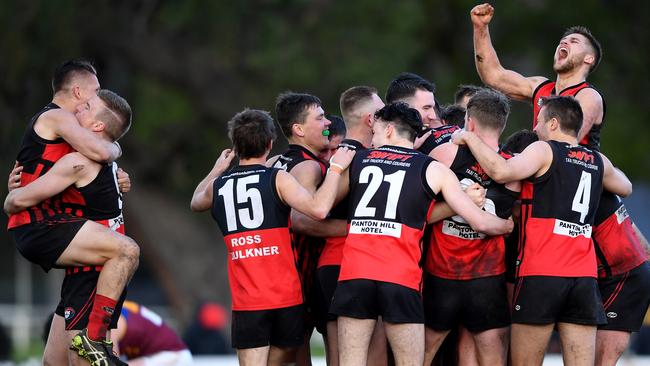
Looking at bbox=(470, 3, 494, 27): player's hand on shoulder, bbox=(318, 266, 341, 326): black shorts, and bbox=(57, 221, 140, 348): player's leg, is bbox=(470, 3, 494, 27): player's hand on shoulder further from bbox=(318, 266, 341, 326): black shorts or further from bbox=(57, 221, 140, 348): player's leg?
bbox=(57, 221, 140, 348): player's leg

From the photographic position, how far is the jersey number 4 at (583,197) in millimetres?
9094

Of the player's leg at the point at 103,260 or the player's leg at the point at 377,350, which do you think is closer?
the player's leg at the point at 103,260

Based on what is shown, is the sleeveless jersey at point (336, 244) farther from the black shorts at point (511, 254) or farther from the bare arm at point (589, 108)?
the bare arm at point (589, 108)

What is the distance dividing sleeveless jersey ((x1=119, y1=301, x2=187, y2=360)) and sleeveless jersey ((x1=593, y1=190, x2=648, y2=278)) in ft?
16.9

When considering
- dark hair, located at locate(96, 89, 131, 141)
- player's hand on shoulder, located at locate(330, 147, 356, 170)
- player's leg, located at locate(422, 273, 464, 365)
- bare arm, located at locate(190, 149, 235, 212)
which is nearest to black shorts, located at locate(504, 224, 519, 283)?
player's leg, located at locate(422, 273, 464, 365)

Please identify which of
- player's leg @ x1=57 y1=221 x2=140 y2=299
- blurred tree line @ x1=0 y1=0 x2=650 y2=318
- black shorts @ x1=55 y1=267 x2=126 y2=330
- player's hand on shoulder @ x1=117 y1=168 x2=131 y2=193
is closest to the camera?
player's leg @ x1=57 y1=221 x2=140 y2=299

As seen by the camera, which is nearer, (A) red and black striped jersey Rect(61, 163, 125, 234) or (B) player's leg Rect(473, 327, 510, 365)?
(B) player's leg Rect(473, 327, 510, 365)

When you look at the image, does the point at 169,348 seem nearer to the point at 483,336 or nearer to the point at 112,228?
the point at 112,228

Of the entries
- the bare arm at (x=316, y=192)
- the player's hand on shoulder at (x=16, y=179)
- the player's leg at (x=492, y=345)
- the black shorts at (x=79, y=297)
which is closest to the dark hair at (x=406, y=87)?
the bare arm at (x=316, y=192)

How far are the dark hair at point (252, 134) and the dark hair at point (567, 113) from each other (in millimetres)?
2126

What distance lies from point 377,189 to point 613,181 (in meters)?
1.95

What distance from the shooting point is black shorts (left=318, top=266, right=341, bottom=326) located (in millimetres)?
9547

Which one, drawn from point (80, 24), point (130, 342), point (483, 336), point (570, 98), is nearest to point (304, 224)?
point (483, 336)

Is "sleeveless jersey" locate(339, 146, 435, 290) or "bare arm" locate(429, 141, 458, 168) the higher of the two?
"bare arm" locate(429, 141, 458, 168)
